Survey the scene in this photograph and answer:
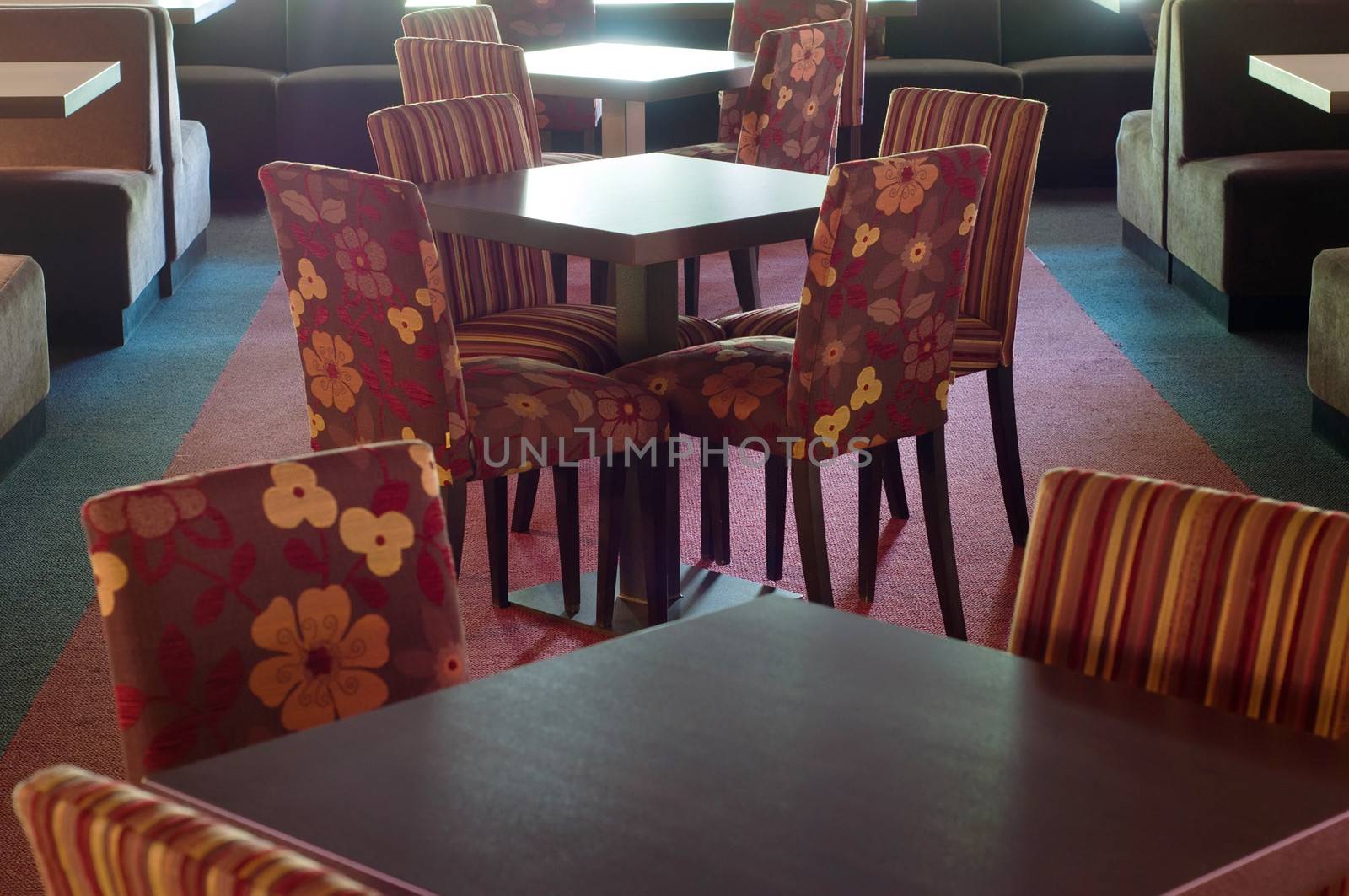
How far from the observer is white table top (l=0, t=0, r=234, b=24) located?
212 inches

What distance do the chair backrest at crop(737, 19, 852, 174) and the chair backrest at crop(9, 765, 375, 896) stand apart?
3699 mm

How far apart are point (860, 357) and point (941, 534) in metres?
0.47

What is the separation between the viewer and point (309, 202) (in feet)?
8.59

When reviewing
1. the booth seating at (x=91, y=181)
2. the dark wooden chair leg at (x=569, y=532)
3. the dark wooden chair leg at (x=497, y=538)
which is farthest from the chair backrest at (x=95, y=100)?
the dark wooden chair leg at (x=569, y=532)

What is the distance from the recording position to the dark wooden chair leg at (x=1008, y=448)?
3336 mm

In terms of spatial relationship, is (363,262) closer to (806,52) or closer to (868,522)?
(868,522)

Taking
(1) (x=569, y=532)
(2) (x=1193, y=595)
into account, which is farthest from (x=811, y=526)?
(2) (x=1193, y=595)

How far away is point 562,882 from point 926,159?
1.82m

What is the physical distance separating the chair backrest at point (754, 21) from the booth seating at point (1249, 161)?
113 centimetres

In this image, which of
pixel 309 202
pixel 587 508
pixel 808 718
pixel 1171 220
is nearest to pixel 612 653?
pixel 808 718

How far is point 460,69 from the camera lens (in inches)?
169

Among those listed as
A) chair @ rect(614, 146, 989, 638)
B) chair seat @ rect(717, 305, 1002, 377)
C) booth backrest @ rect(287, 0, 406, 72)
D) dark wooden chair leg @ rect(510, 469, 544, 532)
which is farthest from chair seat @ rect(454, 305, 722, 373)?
booth backrest @ rect(287, 0, 406, 72)

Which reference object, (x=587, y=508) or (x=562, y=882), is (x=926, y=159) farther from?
(x=562, y=882)

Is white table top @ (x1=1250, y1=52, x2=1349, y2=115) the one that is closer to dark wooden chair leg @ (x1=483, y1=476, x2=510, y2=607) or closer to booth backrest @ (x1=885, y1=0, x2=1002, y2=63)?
dark wooden chair leg @ (x1=483, y1=476, x2=510, y2=607)
